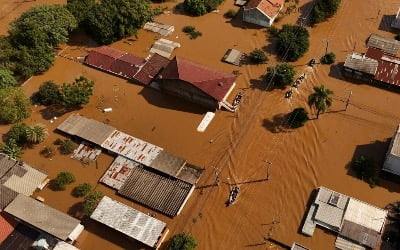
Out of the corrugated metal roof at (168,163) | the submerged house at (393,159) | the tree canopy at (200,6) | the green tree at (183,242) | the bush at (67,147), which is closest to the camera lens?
the green tree at (183,242)

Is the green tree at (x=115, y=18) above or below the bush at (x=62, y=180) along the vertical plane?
above

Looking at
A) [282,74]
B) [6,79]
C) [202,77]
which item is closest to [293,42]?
[282,74]

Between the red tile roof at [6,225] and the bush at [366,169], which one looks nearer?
the red tile roof at [6,225]

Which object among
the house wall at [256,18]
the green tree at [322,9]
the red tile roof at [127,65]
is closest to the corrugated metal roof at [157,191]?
the red tile roof at [127,65]

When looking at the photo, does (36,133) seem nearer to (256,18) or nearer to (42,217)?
(42,217)

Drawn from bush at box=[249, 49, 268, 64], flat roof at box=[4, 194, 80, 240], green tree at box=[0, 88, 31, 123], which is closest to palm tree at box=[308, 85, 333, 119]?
bush at box=[249, 49, 268, 64]

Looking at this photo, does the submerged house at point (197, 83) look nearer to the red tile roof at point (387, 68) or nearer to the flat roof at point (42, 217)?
the red tile roof at point (387, 68)
